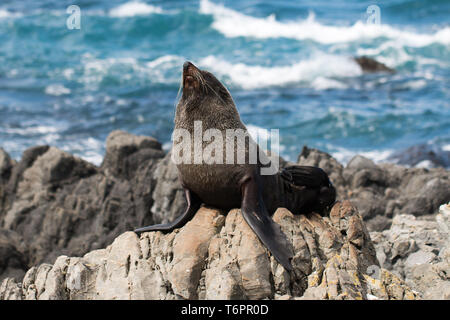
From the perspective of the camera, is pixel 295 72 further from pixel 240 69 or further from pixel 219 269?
pixel 219 269

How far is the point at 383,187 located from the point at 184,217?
546cm

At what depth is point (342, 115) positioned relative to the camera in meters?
18.1

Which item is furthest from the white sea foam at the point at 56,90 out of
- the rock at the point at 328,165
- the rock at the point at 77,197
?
the rock at the point at 328,165

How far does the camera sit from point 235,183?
18.1 ft

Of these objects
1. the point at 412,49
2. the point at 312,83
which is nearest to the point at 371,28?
the point at 412,49

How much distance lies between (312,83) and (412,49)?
767 centimetres

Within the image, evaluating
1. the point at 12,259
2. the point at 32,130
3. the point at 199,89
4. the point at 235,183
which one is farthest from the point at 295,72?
the point at 235,183

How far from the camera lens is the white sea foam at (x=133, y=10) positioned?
109ft

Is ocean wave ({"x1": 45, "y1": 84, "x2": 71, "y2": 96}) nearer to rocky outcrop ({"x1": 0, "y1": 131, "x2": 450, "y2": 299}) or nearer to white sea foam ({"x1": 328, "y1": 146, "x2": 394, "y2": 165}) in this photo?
rocky outcrop ({"x1": 0, "y1": 131, "x2": 450, "y2": 299})

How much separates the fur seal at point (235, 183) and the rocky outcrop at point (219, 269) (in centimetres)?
11

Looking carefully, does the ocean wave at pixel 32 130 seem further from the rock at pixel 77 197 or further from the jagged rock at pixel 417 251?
the jagged rock at pixel 417 251

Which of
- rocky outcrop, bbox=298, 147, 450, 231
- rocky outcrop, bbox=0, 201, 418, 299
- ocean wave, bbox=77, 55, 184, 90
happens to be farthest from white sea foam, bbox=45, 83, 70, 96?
rocky outcrop, bbox=0, 201, 418, 299

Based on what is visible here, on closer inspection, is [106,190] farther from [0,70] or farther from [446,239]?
[0,70]

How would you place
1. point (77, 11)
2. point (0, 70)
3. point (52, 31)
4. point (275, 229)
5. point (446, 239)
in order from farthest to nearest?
point (77, 11)
point (52, 31)
point (0, 70)
point (446, 239)
point (275, 229)
